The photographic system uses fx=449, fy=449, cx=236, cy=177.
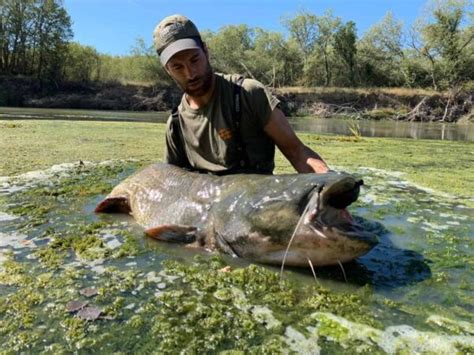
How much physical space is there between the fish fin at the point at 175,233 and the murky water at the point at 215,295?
8 centimetres

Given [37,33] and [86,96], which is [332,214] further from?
[37,33]

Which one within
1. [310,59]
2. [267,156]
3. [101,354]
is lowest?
[101,354]

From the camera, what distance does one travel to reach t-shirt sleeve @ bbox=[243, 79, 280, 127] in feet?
11.1

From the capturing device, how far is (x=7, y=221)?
322 cm

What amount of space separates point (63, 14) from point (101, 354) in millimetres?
52796

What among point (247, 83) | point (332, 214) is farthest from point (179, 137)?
point (332, 214)

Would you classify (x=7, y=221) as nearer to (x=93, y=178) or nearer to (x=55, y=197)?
(x=55, y=197)

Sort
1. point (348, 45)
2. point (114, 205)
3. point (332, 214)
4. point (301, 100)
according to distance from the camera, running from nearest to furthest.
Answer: point (332, 214), point (114, 205), point (301, 100), point (348, 45)

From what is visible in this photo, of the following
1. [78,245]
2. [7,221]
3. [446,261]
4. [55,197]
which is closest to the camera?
[446,261]

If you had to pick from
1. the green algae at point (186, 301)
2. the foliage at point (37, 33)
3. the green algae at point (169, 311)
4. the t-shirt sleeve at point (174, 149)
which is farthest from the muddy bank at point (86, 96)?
the green algae at point (169, 311)

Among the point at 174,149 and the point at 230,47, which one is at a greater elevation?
the point at 230,47

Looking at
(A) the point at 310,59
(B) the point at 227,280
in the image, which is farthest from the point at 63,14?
(B) the point at 227,280

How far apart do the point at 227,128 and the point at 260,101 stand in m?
0.32

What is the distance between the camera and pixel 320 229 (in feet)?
7.44
